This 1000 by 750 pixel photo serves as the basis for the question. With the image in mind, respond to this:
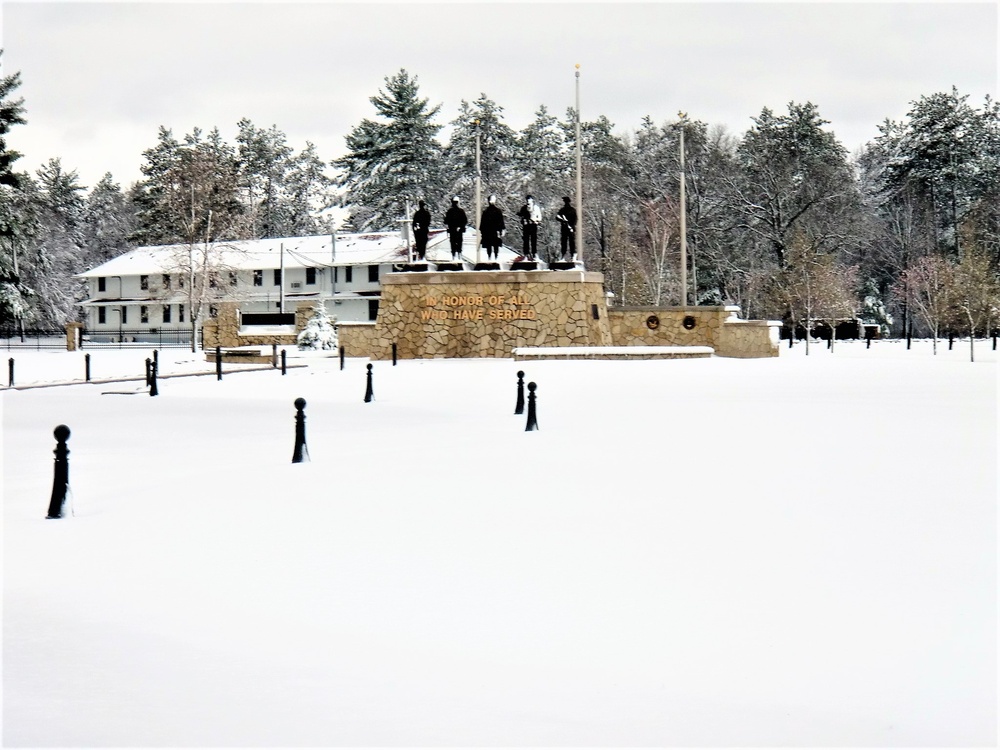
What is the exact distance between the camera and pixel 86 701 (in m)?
5.18

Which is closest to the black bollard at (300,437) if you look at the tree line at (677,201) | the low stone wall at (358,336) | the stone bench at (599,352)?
the stone bench at (599,352)

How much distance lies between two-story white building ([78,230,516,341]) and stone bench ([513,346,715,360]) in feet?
111

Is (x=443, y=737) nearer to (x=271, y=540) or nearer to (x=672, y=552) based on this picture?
(x=672, y=552)

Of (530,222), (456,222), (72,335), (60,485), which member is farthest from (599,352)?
(72,335)

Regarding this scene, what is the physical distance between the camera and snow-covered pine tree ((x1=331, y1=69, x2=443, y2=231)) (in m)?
88.5

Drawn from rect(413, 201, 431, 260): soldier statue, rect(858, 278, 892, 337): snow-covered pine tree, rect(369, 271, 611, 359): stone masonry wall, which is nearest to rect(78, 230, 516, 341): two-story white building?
rect(858, 278, 892, 337): snow-covered pine tree

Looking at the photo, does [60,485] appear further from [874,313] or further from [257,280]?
[874,313]

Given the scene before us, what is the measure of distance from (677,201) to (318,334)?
Answer: 1286 inches

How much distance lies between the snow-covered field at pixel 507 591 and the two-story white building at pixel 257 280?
5992cm

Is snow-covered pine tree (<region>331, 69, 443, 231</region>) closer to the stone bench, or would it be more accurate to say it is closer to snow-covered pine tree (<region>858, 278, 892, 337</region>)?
snow-covered pine tree (<region>858, 278, 892, 337</region>)

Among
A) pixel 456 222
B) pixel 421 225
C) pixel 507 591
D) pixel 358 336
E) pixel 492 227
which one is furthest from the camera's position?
pixel 358 336

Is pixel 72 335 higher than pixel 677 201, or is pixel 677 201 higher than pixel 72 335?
pixel 677 201


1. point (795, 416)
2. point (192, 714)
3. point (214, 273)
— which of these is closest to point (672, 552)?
point (192, 714)

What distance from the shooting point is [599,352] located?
3825cm
